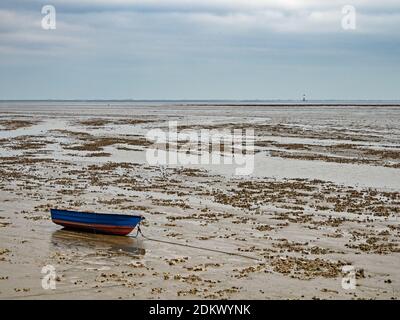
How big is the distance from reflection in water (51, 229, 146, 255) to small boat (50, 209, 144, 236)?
8.9 inches

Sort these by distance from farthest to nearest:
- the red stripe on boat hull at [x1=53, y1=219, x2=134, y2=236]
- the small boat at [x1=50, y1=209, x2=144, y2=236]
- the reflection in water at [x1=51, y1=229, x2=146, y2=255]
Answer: the red stripe on boat hull at [x1=53, y1=219, x2=134, y2=236] < the small boat at [x1=50, y1=209, x2=144, y2=236] < the reflection in water at [x1=51, y1=229, x2=146, y2=255]

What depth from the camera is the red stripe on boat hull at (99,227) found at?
18344 millimetres

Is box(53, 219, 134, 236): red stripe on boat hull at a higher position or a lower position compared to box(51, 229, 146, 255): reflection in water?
higher

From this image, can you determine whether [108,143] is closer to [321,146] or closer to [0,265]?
[321,146]

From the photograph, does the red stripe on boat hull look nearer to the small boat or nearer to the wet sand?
the small boat

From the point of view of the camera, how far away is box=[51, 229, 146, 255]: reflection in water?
1709cm

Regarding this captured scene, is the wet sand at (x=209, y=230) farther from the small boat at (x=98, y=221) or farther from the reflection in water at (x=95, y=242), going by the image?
the small boat at (x=98, y=221)

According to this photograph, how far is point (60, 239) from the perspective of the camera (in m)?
18.1

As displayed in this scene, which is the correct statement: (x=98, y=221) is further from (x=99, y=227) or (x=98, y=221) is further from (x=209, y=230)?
(x=209, y=230)

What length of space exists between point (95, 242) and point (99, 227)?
2.90 ft

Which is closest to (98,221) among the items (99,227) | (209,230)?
(99,227)

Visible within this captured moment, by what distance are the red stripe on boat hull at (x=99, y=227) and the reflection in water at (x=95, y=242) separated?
0.18 m

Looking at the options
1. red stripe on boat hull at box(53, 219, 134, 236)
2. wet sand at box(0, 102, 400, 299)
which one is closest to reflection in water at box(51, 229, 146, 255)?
wet sand at box(0, 102, 400, 299)

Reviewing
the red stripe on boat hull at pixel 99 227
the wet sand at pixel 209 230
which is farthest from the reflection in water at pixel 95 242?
the red stripe on boat hull at pixel 99 227
